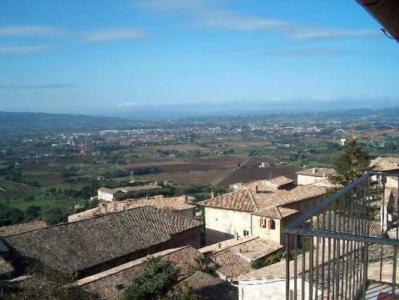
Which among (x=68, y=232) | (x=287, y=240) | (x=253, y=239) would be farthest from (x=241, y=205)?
(x=287, y=240)

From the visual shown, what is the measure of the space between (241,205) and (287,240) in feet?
98.1

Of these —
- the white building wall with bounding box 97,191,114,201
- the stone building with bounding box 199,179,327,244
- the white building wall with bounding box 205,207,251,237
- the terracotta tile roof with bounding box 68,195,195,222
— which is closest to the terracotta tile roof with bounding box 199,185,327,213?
the stone building with bounding box 199,179,327,244

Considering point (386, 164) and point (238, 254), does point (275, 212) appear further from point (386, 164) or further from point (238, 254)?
point (386, 164)

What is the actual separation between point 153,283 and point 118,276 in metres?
2.78

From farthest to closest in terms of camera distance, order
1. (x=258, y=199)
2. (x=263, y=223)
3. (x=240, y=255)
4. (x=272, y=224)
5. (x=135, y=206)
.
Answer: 1. (x=135, y=206)
2. (x=258, y=199)
3. (x=263, y=223)
4. (x=272, y=224)
5. (x=240, y=255)

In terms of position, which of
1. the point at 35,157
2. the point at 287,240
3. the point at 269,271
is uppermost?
the point at 287,240

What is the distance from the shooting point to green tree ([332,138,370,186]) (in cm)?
2999

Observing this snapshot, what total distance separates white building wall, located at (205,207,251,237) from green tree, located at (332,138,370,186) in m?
6.59

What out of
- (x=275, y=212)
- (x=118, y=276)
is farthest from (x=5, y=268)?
(x=275, y=212)

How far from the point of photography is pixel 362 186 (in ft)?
20.4

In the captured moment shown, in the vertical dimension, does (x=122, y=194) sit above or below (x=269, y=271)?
below

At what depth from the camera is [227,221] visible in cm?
3456

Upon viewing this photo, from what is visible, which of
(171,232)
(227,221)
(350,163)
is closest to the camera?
(171,232)

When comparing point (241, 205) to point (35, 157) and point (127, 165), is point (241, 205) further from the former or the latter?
point (35, 157)
